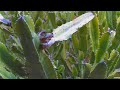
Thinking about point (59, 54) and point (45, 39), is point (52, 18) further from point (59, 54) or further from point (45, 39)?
point (45, 39)

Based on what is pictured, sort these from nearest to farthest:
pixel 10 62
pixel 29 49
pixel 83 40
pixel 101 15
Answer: pixel 29 49 → pixel 10 62 → pixel 83 40 → pixel 101 15

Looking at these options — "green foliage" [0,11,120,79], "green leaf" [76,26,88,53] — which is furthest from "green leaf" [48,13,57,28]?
"green leaf" [76,26,88,53]

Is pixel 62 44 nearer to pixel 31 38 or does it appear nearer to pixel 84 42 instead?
pixel 84 42

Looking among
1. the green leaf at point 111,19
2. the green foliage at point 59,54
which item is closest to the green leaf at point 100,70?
the green foliage at point 59,54

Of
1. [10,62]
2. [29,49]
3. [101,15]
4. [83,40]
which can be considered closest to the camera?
[29,49]

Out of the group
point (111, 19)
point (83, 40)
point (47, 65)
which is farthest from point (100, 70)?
point (111, 19)

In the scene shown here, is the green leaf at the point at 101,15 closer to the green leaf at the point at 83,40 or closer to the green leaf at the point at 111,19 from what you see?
the green leaf at the point at 111,19
